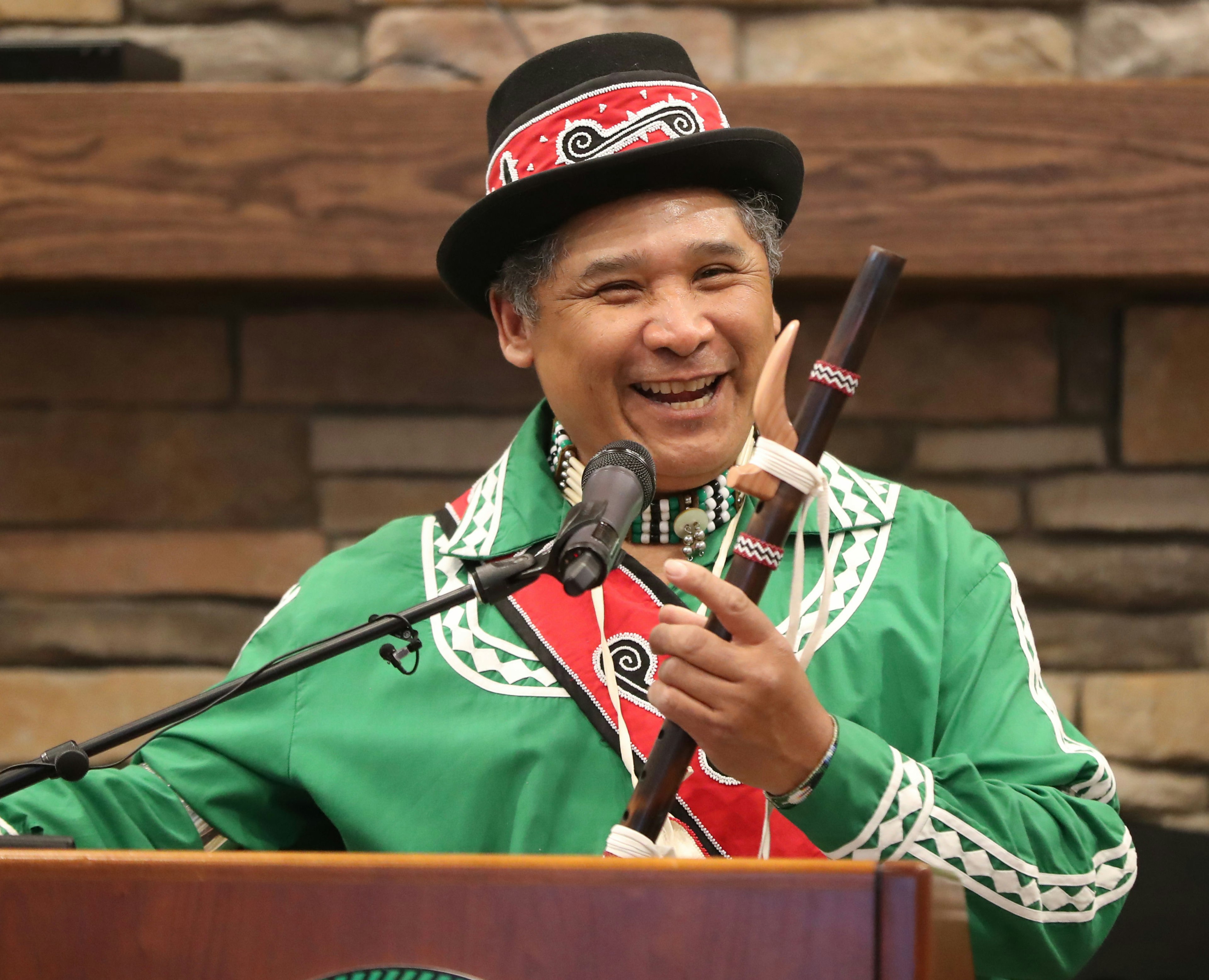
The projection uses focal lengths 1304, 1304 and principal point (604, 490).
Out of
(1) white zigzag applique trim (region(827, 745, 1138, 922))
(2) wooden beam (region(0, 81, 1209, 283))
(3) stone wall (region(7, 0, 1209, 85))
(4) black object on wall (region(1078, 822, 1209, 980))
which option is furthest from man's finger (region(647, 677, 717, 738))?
(3) stone wall (region(7, 0, 1209, 85))

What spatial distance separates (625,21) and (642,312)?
1.13m

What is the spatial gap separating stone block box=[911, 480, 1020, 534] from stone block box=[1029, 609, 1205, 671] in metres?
0.18

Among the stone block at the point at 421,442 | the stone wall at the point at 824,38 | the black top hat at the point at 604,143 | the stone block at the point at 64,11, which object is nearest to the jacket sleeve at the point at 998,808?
the black top hat at the point at 604,143

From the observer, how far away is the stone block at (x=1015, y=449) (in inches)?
100.0

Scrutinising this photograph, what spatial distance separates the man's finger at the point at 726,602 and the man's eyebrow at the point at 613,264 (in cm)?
59

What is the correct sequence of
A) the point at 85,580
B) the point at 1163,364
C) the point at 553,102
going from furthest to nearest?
the point at 85,580 < the point at 1163,364 < the point at 553,102

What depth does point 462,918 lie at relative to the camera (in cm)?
87

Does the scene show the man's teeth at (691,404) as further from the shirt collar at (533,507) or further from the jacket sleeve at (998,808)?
the jacket sleeve at (998,808)

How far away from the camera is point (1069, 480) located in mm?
2541

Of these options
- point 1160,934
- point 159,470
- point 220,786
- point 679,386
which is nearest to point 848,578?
point 679,386

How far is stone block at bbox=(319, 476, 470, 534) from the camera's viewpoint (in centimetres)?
262

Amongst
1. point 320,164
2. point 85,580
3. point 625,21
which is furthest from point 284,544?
point 625,21

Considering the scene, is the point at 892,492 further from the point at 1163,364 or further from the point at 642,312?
the point at 1163,364

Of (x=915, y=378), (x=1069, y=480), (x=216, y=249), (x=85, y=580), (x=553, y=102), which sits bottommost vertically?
(x=85, y=580)
